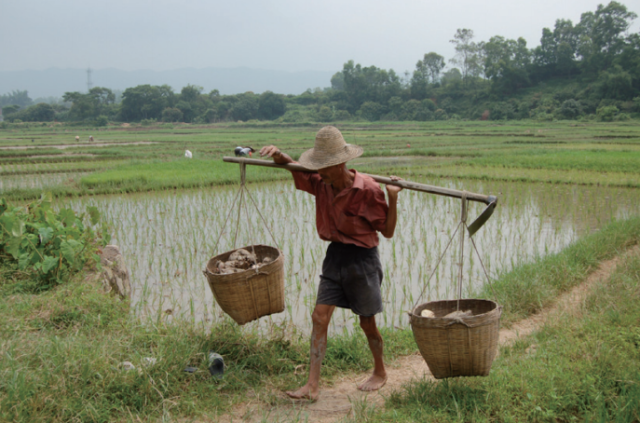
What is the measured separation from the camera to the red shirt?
224 cm

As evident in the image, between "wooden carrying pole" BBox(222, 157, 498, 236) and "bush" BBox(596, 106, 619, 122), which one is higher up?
"bush" BBox(596, 106, 619, 122)

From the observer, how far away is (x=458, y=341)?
78.2 inches

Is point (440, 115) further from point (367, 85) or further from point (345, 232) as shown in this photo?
point (345, 232)

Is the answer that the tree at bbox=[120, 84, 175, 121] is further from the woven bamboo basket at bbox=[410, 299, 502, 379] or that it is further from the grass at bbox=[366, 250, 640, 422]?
the woven bamboo basket at bbox=[410, 299, 502, 379]

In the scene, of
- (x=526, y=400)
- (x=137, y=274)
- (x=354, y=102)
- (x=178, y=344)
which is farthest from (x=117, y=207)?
(x=354, y=102)

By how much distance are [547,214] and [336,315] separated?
166 inches

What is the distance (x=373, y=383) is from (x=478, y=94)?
4224 cm

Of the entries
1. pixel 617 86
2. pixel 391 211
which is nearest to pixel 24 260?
pixel 391 211

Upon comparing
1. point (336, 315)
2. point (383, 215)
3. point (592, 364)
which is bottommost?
point (336, 315)

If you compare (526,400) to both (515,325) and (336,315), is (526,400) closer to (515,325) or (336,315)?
(515,325)

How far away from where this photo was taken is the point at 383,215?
2.28 meters

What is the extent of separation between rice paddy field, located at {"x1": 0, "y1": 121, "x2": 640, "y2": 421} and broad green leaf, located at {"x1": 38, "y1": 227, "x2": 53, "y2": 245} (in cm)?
38

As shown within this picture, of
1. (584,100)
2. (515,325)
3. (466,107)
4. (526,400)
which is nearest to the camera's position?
(526,400)

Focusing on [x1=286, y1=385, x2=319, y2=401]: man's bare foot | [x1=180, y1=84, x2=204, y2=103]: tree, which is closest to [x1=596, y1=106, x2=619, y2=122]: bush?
[x1=286, y1=385, x2=319, y2=401]: man's bare foot
